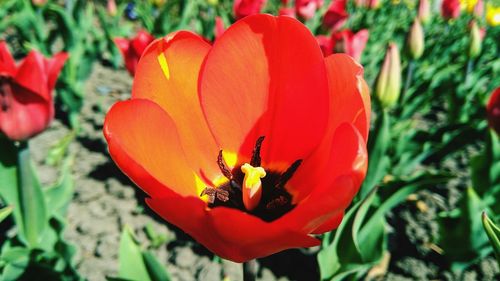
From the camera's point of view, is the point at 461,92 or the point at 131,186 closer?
the point at 131,186

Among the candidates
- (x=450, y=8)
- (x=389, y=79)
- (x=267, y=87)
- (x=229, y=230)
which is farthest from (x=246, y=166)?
(x=450, y=8)

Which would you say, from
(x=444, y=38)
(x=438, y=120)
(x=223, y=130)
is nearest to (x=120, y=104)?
(x=223, y=130)

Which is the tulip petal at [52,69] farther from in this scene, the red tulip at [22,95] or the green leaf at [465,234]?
the green leaf at [465,234]

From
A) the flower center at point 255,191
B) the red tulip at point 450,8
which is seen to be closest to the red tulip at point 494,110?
the flower center at point 255,191

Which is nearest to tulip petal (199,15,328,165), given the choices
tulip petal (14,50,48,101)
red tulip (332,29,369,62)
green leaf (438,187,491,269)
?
tulip petal (14,50,48,101)

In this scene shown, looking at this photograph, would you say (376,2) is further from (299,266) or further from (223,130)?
(223,130)

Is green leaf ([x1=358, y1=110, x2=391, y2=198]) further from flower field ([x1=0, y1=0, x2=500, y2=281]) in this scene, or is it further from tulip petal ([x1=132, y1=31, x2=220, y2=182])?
tulip petal ([x1=132, y1=31, x2=220, y2=182])

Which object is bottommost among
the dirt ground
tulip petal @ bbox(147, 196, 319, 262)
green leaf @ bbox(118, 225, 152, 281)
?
the dirt ground
